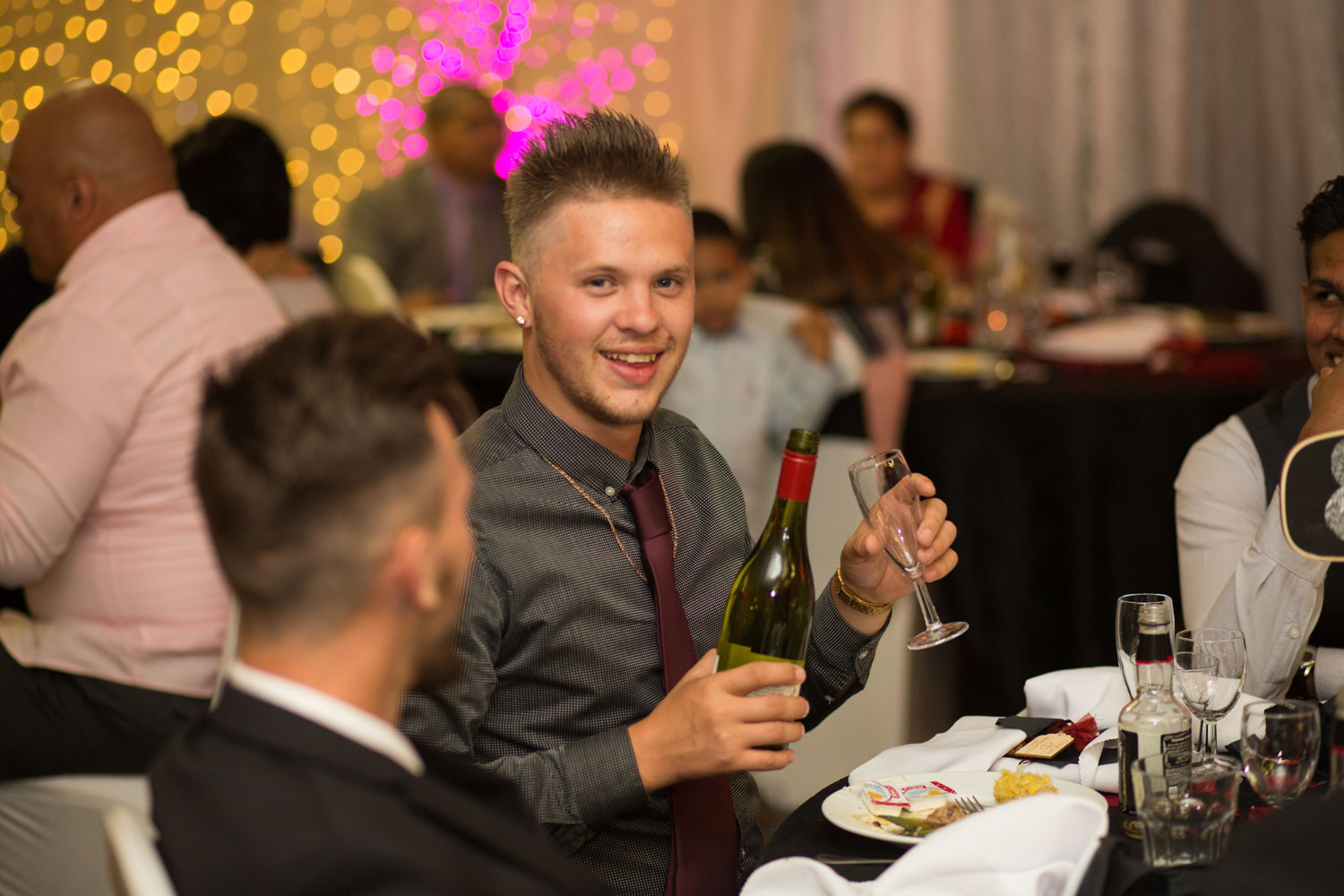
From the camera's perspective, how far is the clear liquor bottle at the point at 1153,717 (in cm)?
126

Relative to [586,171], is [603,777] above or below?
below

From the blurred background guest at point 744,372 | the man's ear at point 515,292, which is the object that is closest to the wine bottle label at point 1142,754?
the man's ear at point 515,292

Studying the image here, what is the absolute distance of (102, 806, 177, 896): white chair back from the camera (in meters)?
0.88

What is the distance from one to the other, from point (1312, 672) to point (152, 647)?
5.77ft

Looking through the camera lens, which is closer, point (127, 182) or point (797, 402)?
point (127, 182)

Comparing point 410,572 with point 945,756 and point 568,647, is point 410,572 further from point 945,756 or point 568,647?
point 945,756

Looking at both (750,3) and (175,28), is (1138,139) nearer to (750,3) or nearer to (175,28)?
(750,3)

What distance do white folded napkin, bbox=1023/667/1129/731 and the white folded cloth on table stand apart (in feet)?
1.50

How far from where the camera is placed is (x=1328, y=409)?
4.78 feet

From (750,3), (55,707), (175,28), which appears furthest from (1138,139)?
(55,707)

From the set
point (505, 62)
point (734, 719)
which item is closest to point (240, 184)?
point (734, 719)

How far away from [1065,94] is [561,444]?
562cm

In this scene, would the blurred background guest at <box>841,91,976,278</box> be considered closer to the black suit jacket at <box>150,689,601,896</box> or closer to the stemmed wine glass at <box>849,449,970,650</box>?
the stemmed wine glass at <box>849,449,970,650</box>

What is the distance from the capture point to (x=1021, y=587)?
349 centimetres
